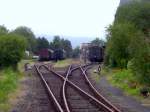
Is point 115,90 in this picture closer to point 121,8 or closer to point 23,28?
point 121,8

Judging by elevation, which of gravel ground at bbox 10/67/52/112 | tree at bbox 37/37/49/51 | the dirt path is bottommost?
the dirt path

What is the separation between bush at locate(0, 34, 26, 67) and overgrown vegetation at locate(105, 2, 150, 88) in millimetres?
8032

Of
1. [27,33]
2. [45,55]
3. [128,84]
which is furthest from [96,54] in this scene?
[27,33]

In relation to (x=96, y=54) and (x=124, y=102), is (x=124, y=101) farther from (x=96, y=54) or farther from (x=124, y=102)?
(x=96, y=54)

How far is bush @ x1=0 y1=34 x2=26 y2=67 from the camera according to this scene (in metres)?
46.9

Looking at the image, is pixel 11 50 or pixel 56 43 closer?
pixel 11 50

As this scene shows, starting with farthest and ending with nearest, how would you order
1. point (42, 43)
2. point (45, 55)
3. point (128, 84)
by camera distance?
point (42, 43), point (45, 55), point (128, 84)

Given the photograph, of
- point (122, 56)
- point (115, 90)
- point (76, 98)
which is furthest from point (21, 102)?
point (122, 56)

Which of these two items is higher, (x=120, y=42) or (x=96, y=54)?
(x=120, y=42)

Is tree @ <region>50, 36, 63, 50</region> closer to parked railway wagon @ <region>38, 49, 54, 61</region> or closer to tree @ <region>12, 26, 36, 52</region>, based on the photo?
tree @ <region>12, 26, 36, 52</region>

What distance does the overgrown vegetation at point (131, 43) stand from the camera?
26609mm

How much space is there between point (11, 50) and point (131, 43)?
776 inches

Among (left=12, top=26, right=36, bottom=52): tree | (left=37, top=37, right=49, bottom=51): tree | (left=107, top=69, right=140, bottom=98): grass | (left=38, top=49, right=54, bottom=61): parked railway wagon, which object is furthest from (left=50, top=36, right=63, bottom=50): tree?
(left=107, top=69, right=140, bottom=98): grass

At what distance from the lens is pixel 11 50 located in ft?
156
